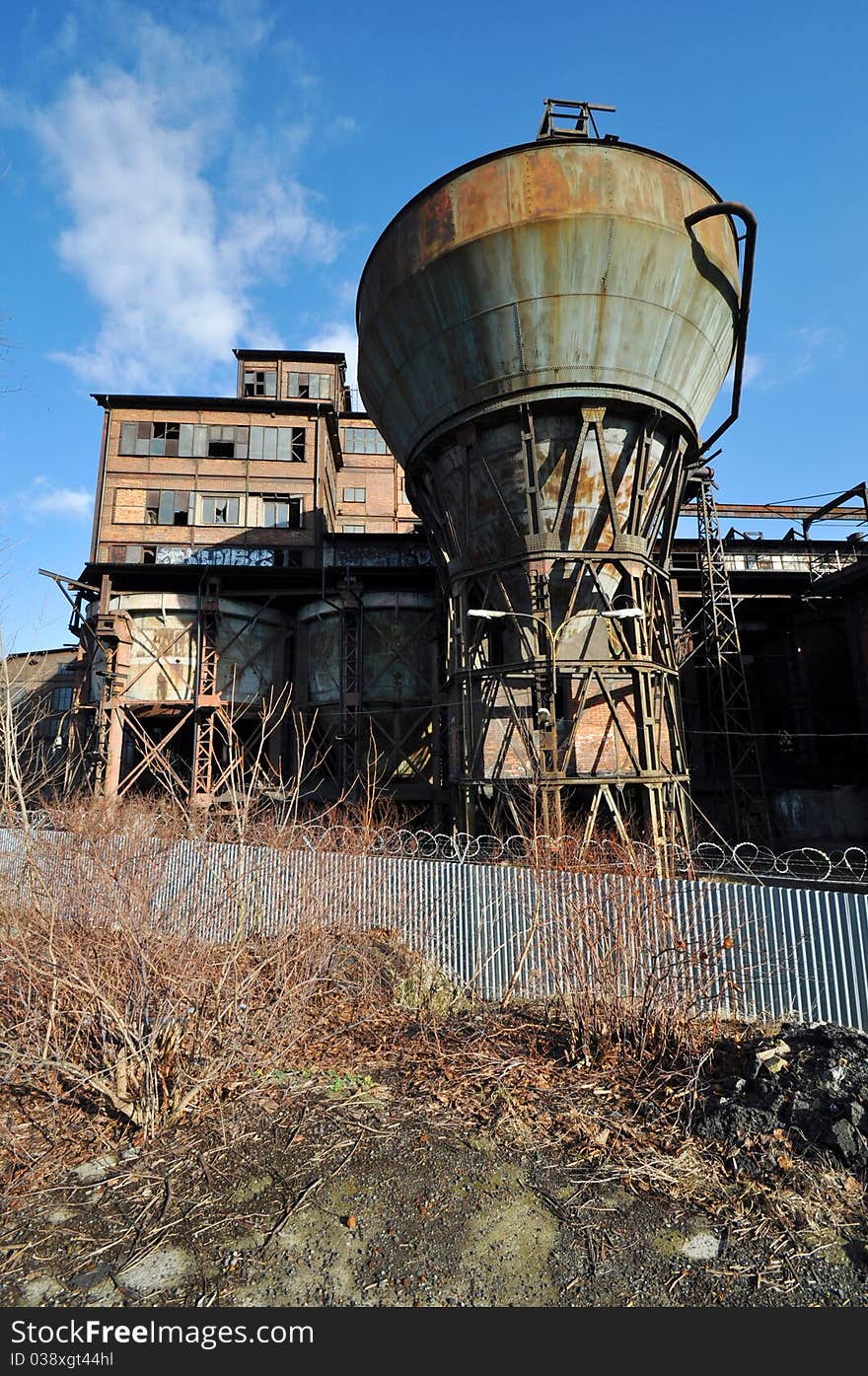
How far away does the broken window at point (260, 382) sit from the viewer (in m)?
31.2

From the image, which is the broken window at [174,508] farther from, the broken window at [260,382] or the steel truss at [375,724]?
the broken window at [260,382]

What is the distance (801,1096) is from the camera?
475 cm

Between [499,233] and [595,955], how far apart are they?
1290cm

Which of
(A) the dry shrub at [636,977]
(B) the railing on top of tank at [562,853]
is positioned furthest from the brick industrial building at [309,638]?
(A) the dry shrub at [636,977]

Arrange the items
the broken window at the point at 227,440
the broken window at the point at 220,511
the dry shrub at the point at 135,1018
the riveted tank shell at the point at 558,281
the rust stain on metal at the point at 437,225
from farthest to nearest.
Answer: the broken window at the point at 227,440 < the broken window at the point at 220,511 < the rust stain on metal at the point at 437,225 < the riveted tank shell at the point at 558,281 < the dry shrub at the point at 135,1018

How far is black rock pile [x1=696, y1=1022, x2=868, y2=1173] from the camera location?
4.48 meters

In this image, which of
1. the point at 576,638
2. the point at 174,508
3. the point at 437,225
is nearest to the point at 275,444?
the point at 174,508

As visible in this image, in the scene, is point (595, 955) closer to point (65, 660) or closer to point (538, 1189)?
point (538, 1189)

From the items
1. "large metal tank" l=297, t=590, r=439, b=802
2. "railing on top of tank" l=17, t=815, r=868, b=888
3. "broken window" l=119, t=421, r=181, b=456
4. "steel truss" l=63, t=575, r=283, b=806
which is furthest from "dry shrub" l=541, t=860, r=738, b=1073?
"broken window" l=119, t=421, r=181, b=456

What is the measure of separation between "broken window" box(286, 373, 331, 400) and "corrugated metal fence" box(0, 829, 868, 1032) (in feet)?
93.4

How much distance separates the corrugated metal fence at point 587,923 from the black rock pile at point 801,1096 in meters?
0.64

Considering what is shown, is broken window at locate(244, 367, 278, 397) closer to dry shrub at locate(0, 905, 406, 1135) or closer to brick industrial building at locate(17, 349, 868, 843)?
brick industrial building at locate(17, 349, 868, 843)

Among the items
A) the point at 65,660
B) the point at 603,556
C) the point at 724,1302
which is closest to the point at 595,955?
the point at 724,1302

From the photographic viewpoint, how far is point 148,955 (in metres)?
5.53
